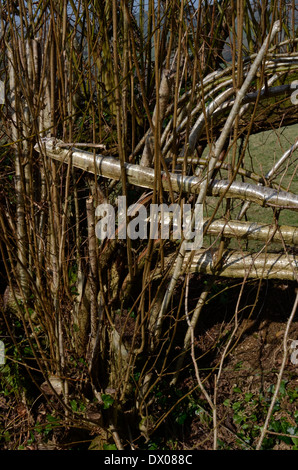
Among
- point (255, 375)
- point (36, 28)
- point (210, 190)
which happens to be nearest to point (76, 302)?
point (210, 190)

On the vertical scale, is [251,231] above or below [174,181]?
below

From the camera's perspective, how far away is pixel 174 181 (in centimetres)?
270

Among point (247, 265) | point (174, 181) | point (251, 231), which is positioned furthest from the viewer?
point (247, 265)

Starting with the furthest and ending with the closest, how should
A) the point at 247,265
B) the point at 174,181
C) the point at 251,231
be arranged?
the point at 247,265 < the point at 251,231 < the point at 174,181

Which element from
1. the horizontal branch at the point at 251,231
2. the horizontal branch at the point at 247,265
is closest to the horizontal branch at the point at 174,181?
the horizontal branch at the point at 251,231

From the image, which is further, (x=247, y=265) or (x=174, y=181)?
(x=247, y=265)

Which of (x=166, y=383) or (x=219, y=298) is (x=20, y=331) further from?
(x=219, y=298)

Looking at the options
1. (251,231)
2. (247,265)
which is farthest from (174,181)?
(247,265)

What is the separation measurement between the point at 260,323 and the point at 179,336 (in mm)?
722

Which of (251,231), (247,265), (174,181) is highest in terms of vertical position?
(174,181)

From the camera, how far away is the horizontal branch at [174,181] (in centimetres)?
264

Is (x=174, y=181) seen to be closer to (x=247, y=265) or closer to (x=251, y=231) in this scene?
(x=251, y=231)

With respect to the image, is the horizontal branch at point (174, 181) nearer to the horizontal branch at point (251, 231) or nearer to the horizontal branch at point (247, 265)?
the horizontal branch at point (251, 231)
